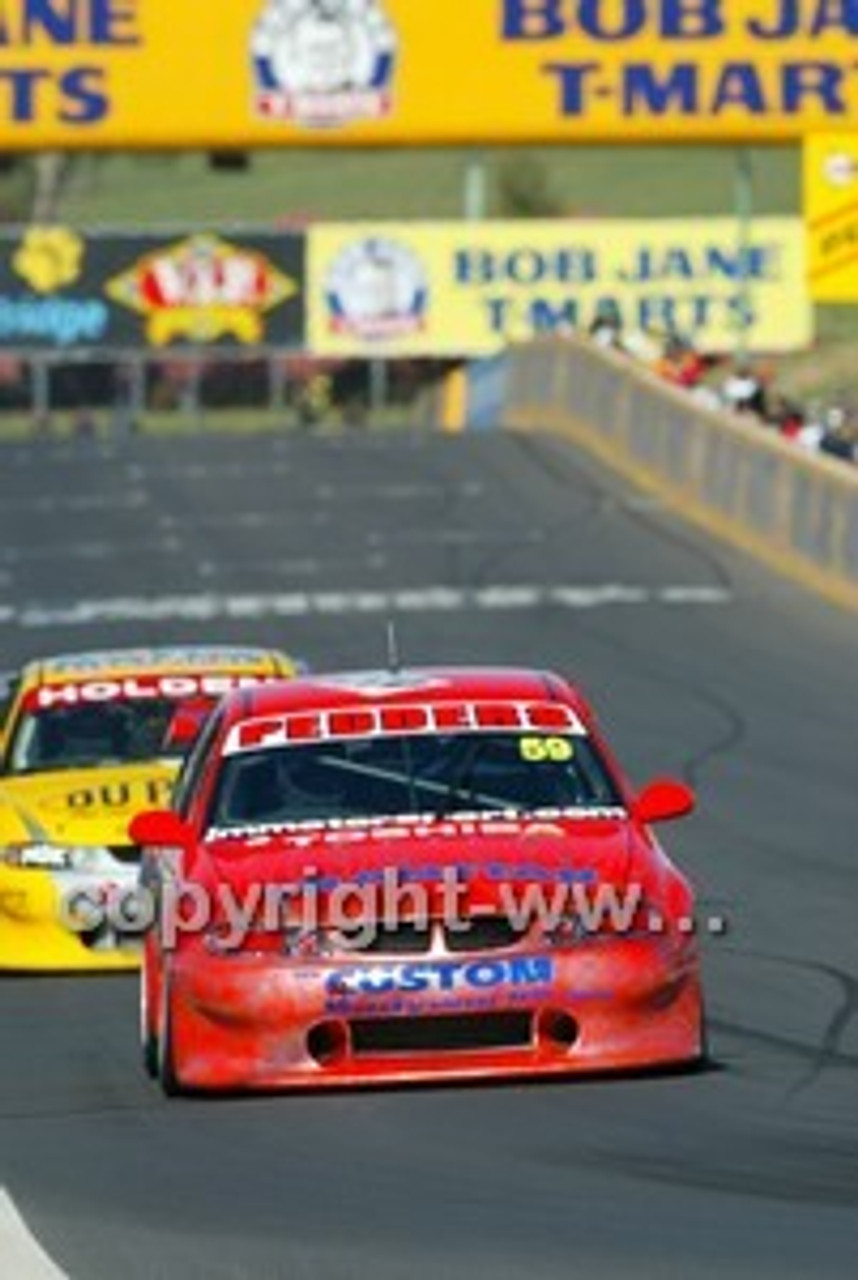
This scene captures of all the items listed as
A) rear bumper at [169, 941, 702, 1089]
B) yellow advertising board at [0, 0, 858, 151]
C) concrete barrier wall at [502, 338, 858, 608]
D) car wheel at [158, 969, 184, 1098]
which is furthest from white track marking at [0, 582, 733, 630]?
rear bumper at [169, 941, 702, 1089]

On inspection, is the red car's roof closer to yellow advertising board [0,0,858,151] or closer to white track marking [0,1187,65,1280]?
white track marking [0,1187,65,1280]

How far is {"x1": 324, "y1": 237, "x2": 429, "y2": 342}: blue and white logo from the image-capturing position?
2923 inches

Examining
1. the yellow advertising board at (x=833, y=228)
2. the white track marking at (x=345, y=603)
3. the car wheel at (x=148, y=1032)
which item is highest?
the car wheel at (x=148, y=1032)

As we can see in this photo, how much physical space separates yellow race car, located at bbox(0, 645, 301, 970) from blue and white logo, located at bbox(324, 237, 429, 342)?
5481 centimetres

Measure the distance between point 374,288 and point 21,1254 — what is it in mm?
65775

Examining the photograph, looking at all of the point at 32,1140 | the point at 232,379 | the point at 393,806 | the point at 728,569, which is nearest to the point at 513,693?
the point at 393,806

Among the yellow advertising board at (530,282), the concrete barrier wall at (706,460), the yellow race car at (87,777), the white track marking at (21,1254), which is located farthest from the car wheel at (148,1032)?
the yellow advertising board at (530,282)

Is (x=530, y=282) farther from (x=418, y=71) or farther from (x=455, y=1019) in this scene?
(x=455, y=1019)

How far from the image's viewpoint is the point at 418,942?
12.4 m

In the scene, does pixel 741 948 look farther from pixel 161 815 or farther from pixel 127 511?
pixel 127 511

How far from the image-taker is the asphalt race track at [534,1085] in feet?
31.5

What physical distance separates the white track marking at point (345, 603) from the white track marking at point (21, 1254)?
84.4ft

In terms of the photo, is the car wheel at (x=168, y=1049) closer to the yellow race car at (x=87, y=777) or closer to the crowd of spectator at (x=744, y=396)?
the yellow race car at (x=87, y=777)

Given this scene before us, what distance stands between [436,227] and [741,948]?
2335 inches
